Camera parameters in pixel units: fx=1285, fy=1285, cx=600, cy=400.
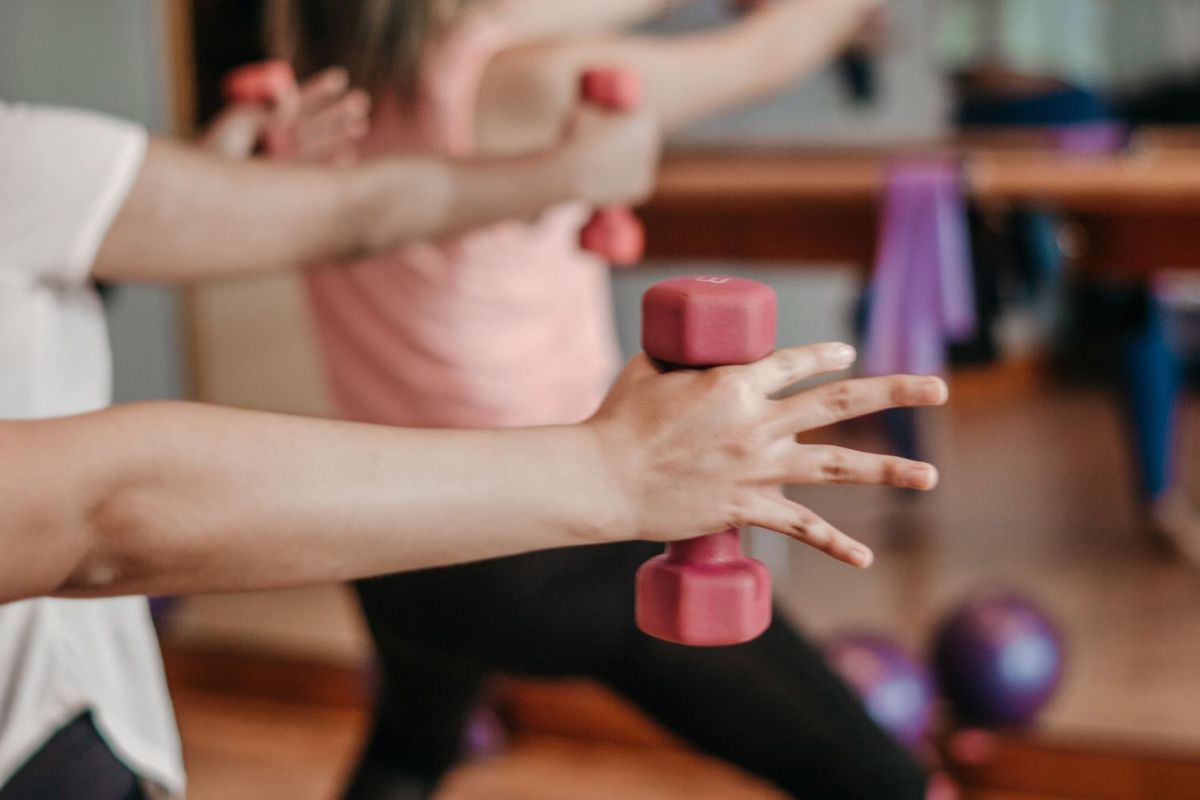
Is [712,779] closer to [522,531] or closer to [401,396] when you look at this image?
[401,396]

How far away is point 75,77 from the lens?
9.66 ft

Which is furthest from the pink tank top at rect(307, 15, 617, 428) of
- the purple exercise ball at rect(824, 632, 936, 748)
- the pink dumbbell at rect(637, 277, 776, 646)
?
the purple exercise ball at rect(824, 632, 936, 748)

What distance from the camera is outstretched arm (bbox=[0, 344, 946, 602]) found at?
56 cm

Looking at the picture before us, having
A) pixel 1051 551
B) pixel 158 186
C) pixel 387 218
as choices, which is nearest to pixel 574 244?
pixel 387 218

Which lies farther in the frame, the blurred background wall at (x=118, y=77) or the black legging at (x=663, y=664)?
the blurred background wall at (x=118, y=77)

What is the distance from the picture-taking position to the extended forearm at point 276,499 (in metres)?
0.55

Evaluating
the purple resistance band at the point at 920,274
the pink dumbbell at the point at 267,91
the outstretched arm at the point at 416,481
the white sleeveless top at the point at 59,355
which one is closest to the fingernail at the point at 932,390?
the outstretched arm at the point at 416,481

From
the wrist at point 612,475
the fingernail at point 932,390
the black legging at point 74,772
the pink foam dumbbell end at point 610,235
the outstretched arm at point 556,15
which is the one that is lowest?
the black legging at point 74,772

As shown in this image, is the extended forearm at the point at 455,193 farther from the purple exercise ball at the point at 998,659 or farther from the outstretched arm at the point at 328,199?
the purple exercise ball at the point at 998,659

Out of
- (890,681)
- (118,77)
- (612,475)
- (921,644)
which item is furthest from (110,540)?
(118,77)

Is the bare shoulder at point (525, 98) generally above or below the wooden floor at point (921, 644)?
above

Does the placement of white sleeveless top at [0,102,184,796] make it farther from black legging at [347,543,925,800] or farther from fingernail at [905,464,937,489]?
fingernail at [905,464,937,489]

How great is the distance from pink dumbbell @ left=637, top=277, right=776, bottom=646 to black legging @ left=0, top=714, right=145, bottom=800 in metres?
0.36

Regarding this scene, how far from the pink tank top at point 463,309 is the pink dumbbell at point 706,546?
0.54 m
